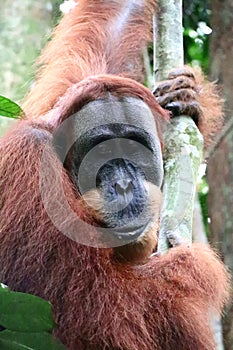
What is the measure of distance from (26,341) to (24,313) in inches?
3.5

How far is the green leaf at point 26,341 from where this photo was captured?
1.89 m

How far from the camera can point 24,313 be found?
189 centimetres

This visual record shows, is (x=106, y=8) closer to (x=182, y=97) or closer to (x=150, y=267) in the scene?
(x=182, y=97)

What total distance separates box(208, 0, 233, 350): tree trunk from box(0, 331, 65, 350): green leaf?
95.3 inches

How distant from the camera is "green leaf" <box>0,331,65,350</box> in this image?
189 cm

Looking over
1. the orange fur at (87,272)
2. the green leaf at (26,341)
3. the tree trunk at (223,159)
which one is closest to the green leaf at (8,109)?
the green leaf at (26,341)

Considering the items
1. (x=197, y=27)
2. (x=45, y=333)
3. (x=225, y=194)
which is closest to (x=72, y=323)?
(x=45, y=333)

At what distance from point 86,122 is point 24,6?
132cm

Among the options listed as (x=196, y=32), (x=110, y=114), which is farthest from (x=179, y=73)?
(x=196, y=32)

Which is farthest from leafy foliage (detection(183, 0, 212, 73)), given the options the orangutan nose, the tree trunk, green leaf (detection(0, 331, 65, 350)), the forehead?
green leaf (detection(0, 331, 65, 350))

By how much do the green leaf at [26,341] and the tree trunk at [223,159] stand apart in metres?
2.42

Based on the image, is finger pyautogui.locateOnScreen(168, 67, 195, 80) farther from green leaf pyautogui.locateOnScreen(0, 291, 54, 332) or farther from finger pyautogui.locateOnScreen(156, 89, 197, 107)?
green leaf pyautogui.locateOnScreen(0, 291, 54, 332)

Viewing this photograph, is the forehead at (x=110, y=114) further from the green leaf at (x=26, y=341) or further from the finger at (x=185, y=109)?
the green leaf at (x=26, y=341)

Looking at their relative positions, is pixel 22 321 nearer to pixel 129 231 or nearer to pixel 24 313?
pixel 24 313
